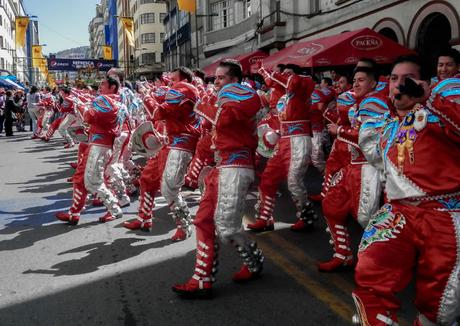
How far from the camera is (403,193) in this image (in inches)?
109

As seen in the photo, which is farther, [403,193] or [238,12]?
[238,12]

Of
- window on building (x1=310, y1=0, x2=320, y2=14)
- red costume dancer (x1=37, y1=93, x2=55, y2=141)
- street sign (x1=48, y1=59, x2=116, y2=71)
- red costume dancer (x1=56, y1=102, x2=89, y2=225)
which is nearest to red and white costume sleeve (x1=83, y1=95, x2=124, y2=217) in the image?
red costume dancer (x1=56, y1=102, x2=89, y2=225)

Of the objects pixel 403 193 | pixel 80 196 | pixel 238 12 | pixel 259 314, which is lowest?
pixel 259 314

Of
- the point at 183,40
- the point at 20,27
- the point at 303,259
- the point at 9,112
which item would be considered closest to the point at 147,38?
the point at 183,40

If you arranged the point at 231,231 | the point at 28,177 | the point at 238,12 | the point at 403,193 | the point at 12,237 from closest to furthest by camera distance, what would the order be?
1. the point at 403,193
2. the point at 231,231
3. the point at 12,237
4. the point at 28,177
5. the point at 238,12

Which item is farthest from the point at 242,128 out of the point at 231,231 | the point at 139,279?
the point at 139,279

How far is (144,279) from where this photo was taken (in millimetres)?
4820

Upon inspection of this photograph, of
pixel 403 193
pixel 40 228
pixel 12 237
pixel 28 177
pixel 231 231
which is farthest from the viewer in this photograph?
pixel 28 177

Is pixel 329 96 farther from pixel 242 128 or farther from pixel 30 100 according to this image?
pixel 30 100

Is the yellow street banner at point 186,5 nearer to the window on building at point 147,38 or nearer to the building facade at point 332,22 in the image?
the building facade at point 332,22

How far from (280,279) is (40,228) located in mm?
3864

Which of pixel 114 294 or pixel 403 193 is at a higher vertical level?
pixel 403 193

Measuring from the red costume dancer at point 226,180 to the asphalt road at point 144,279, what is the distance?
0.26 meters

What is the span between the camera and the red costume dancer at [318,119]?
911 centimetres
